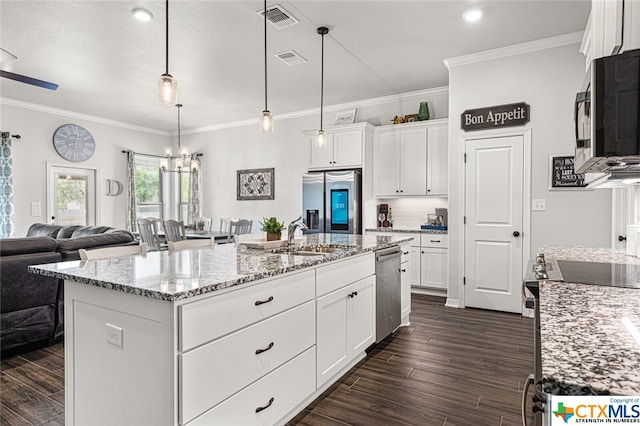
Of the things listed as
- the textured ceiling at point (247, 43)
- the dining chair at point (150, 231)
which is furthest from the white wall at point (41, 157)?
the dining chair at point (150, 231)

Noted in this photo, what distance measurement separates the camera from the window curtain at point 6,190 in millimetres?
5672

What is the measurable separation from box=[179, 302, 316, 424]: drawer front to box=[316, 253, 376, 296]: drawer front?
7.9 inches

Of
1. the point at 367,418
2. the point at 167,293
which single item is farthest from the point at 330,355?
the point at 167,293

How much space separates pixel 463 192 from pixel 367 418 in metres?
3.02

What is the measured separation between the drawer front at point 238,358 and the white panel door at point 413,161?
11.9 ft

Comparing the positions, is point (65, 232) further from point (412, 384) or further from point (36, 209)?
point (412, 384)

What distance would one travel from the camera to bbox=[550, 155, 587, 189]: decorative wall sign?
12.4 ft

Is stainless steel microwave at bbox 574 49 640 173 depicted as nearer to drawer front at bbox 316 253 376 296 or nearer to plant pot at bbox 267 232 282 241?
drawer front at bbox 316 253 376 296

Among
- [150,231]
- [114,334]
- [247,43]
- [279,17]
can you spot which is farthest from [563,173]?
[150,231]

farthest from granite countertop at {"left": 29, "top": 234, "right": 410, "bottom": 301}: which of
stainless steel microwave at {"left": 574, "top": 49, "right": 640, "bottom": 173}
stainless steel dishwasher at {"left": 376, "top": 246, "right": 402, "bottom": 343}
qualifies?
stainless steel microwave at {"left": 574, "top": 49, "right": 640, "bottom": 173}

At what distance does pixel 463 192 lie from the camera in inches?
171

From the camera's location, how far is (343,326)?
100 inches

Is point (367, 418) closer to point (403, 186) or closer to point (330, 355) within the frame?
point (330, 355)

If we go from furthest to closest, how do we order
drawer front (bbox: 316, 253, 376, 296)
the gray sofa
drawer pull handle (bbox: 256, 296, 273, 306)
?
the gray sofa < drawer front (bbox: 316, 253, 376, 296) < drawer pull handle (bbox: 256, 296, 273, 306)
